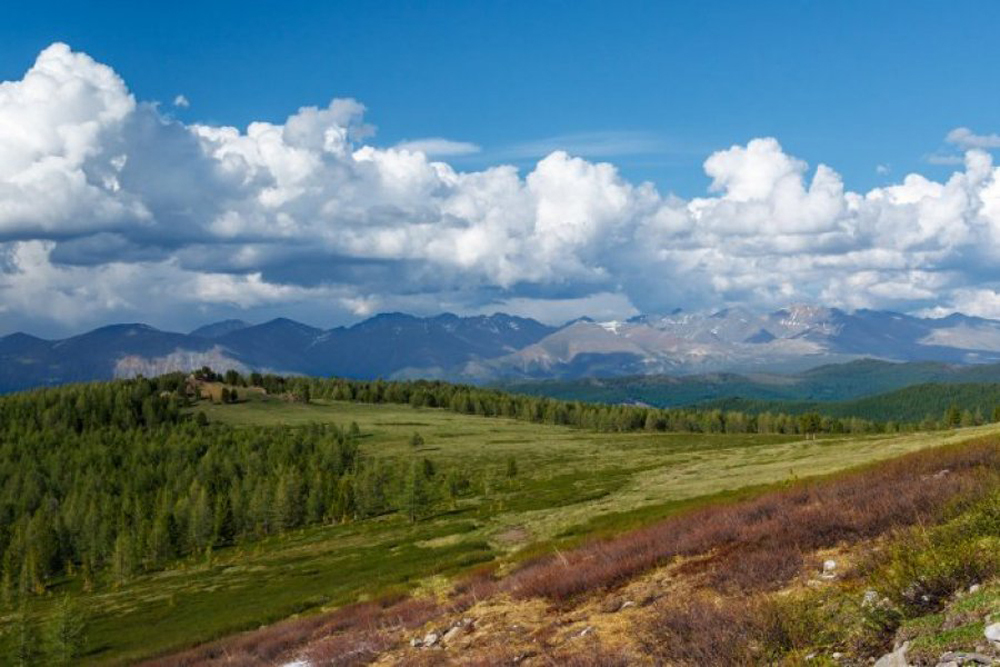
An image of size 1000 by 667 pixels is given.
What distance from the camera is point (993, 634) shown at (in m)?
10.5

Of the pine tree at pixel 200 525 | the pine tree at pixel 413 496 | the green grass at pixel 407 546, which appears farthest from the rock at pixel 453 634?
the pine tree at pixel 200 525

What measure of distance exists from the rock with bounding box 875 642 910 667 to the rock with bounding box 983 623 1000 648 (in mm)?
1214

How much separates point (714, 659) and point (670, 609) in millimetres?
4259

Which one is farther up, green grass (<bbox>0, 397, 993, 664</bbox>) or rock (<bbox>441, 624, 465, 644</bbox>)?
rock (<bbox>441, 624, 465, 644</bbox>)

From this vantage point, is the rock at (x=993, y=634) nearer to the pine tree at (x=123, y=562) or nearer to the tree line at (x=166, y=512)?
the tree line at (x=166, y=512)

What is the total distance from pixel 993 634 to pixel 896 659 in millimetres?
1452

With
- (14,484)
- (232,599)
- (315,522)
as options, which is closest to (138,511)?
(315,522)

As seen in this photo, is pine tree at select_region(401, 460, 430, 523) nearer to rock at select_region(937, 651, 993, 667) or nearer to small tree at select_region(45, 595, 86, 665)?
small tree at select_region(45, 595, 86, 665)

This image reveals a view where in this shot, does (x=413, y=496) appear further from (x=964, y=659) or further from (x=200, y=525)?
(x=964, y=659)

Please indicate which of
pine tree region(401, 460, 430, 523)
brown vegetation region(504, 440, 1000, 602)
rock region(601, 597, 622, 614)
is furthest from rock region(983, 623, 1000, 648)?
pine tree region(401, 460, 430, 523)

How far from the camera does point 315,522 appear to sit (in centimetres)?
15488

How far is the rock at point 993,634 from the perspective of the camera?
10.4 m

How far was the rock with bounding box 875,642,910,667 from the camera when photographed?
11.0m

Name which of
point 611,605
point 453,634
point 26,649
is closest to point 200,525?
point 26,649
